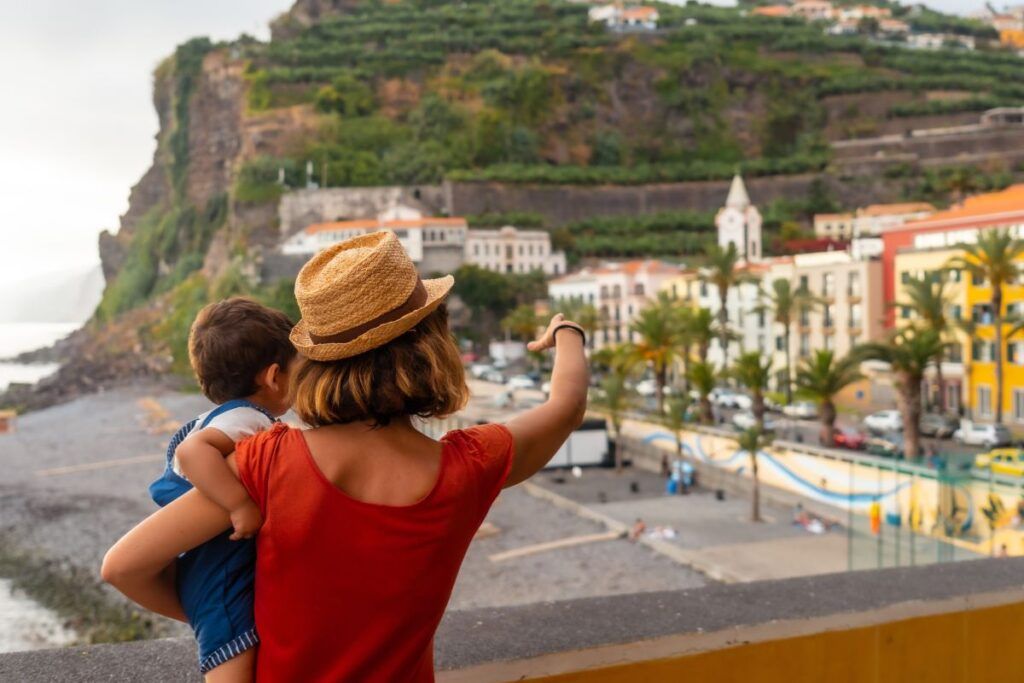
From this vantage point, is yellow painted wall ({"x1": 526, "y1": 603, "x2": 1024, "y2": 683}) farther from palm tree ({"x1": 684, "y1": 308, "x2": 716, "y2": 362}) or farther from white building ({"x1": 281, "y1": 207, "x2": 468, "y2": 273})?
white building ({"x1": 281, "y1": 207, "x2": 468, "y2": 273})

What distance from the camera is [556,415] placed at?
72.2 inches

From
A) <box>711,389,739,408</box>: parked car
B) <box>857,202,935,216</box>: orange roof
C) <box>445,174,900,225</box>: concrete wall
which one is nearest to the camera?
<box>711,389,739,408</box>: parked car

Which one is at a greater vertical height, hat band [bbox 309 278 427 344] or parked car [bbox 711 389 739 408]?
hat band [bbox 309 278 427 344]

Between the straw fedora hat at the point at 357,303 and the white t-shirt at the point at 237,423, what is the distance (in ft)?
0.59

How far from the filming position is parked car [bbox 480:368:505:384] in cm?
4835

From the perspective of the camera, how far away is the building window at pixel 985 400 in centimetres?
3175

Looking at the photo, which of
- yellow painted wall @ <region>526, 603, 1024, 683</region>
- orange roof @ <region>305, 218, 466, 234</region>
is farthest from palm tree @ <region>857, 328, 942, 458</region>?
orange roof @ <region>305, 218, 466, 234</region>

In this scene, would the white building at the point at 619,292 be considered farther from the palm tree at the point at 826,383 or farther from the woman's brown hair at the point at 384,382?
the woman's brown hair at the point at 384,382

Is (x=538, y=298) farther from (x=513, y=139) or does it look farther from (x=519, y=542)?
(x=519, y=542)

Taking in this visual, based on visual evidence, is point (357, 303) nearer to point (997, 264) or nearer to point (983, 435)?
point (983, 435)

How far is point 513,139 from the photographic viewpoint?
7569 centimetres

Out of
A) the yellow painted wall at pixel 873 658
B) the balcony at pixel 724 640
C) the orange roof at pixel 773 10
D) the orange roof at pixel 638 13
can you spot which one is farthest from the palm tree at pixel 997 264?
the orange roof at pixel 773 10

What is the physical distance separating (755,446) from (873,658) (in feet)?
70.3

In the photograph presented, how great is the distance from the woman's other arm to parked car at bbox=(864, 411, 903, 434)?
29.8 metres
